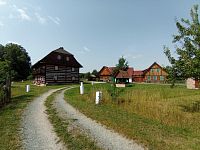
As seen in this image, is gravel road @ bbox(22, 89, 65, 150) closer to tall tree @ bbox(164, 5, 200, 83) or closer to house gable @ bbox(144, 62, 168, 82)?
tall tree @ bbox(164, 5, 200, 83)

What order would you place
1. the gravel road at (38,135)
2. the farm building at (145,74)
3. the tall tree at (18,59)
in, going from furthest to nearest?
the tall tree at (18,59)
the farm building at (145,74)
the gravel road at (38,135)

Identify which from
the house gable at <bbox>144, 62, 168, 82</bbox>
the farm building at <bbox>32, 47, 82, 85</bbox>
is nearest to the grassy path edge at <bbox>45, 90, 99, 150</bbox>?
the farm building at <bbox>32, 47, 82, 85</bbox>

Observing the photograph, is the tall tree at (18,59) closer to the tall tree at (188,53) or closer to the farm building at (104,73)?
the farm building at (104,73)

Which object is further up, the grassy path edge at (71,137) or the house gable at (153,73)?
the house gable at (153,73)

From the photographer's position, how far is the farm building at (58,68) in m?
49.0

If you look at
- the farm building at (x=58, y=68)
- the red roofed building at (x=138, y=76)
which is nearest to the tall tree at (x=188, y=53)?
the farm building at (x=58, y=68)

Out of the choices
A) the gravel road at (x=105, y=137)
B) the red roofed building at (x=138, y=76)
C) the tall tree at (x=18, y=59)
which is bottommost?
the gravel road at (x=105, y=137)

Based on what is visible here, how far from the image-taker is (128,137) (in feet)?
24.2

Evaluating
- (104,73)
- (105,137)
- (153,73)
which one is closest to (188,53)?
(105,137)

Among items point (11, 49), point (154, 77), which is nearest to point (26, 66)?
point (11, 49)

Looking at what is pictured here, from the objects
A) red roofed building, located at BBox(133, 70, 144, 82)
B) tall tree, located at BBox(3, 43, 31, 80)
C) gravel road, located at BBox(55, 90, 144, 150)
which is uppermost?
tall tree, located at BBox(3, 43, 31, 80)

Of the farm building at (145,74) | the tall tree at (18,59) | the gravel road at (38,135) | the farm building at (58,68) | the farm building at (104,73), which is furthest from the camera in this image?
the farm building at (104,73)

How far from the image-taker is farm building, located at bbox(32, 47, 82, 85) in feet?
161

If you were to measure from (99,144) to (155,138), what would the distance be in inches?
74.0
